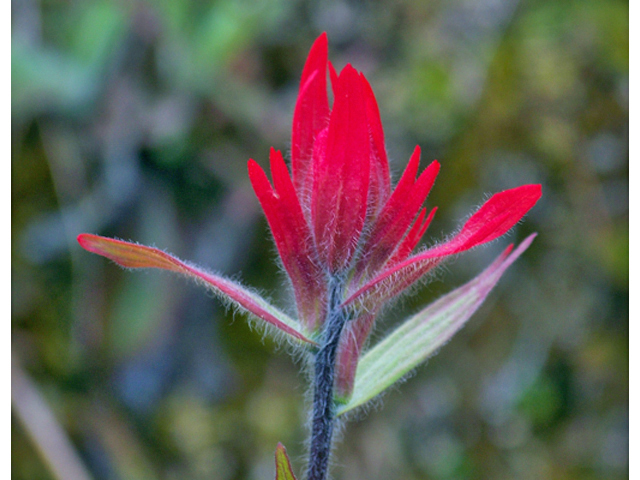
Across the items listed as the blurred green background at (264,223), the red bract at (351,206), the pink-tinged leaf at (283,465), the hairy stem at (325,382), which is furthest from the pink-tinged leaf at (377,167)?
the blurred green background at (264,223)

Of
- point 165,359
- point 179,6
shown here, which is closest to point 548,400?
point 165,359

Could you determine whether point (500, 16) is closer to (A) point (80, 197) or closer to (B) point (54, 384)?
(A) point (80, 197)

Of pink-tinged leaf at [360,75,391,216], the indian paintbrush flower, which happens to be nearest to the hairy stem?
the indian paintbrush flower

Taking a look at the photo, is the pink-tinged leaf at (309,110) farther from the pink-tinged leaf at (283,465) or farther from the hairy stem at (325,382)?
the pink-tinged leaf at (283,465)

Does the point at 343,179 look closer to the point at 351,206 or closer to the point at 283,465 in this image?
the point at 351,206

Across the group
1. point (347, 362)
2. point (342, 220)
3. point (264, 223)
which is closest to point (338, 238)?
point (342, 220)

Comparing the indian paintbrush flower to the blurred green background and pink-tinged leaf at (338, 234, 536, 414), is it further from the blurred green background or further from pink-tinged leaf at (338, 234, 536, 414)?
the blurred green background
